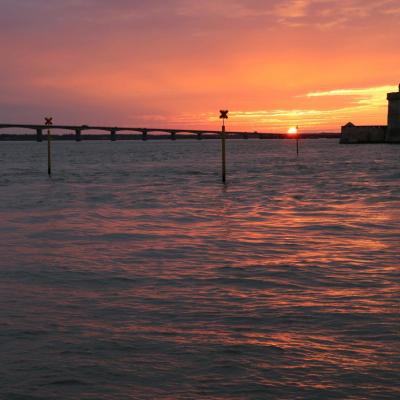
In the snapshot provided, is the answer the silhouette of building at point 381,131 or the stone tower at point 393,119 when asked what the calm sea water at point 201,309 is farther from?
the silhouette of building at point 381,131

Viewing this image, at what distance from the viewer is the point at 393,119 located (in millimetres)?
156500

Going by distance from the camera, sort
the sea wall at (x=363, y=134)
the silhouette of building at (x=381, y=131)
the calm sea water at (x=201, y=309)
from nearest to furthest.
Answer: the calm sea water at (x=201, y=309) < the silhouette of building at (x=381, y=131) < the sea wall at (x=363, y=134)

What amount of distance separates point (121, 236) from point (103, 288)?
7927 millimetres

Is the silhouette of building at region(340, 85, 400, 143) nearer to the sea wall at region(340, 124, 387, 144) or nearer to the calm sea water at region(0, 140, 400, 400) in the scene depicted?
the sea wall at region(340, 124, 387, 144)

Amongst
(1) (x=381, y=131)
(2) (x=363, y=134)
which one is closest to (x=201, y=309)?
(1) (x=381, y=131)

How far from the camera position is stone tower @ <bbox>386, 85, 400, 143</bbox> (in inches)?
5930

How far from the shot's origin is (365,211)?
28.3 meters

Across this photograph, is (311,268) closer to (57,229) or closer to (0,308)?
(0,308)

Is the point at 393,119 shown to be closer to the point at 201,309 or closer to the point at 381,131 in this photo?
the point at 381,131

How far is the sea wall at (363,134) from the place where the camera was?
586 ft

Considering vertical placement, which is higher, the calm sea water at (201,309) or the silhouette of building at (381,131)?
the silhouette of building at (381,131)

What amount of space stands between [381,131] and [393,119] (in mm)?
21092

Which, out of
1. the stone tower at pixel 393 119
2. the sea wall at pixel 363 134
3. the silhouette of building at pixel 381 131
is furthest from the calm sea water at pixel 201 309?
the sea wall at pixel 363 134

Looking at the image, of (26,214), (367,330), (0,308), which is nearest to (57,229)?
(26,214)
